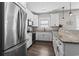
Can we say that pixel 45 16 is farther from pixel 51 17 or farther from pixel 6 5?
pixel 6 5

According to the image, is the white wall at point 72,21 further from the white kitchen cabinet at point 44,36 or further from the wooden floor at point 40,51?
the wooden floor at point 40,51

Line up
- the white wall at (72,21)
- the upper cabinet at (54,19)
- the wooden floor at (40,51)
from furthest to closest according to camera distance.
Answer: the upper cabinet at (54,19)
the white wall at (72,21)
the wooden floor at (40,51)

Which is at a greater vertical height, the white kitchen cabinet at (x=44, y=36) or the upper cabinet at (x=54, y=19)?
the upper cabinet at (x=54, y=19)

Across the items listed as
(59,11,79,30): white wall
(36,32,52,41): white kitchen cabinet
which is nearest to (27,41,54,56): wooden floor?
(36,32,52,41): white kitchen cabinet

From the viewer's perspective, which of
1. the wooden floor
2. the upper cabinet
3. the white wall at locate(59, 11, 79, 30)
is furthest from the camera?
the upper cabinet

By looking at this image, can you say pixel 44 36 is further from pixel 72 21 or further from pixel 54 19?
pixel 72 21

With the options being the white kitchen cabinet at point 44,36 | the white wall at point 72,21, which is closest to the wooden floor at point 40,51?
the white kitchen cabinet at point 44,36

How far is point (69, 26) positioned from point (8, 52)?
5.39 metres

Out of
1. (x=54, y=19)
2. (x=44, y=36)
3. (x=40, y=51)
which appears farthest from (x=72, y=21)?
(x=40, y=51)

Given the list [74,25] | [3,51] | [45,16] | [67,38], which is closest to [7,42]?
[3,51]

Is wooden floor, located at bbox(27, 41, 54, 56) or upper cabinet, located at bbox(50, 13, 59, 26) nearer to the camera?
wooden floor, located at bbox(27, 41, 54, 56)

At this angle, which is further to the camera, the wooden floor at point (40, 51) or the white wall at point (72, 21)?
→ the white wall at point (72, 21)

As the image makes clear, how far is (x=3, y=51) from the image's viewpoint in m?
1.01

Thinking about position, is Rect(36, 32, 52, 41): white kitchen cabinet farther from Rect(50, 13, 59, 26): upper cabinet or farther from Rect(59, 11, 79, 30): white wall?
Rect(59, 11, 79, 30): white wall
